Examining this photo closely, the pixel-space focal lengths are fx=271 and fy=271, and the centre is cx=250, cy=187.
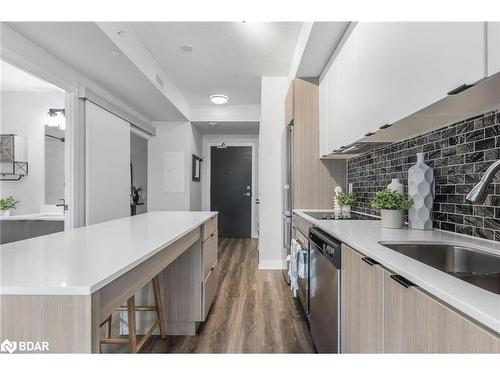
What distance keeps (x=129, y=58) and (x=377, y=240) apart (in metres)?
2.50

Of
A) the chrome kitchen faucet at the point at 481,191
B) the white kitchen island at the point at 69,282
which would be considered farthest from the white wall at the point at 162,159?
the chrome kitchen faucet at the point at 481,191

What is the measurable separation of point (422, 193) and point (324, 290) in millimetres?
755

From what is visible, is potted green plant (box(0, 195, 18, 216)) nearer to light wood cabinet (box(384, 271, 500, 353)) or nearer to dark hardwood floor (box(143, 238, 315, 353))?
dark hardwood floor (box(143, 238, 315, 353))

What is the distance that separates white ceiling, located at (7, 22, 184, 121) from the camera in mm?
1933

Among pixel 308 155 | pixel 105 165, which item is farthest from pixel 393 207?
pixel 105 165

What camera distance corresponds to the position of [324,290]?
59.4 inches

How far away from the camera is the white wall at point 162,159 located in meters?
4.90

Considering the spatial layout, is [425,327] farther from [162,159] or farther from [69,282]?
[162,159]

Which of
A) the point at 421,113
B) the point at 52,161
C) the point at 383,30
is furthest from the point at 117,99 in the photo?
the point at 421,113

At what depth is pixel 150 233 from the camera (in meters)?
1.44

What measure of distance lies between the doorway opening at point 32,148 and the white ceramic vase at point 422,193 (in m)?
3.66

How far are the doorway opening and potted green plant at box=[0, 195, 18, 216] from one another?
0.04ft
